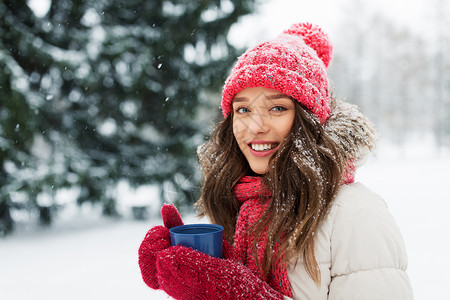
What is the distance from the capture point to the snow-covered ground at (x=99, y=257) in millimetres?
3475

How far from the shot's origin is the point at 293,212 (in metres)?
1.21

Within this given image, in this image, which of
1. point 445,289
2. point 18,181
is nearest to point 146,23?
point 18,181

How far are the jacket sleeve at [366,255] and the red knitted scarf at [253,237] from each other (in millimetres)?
172

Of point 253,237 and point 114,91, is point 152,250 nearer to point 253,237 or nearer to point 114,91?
point 253,237

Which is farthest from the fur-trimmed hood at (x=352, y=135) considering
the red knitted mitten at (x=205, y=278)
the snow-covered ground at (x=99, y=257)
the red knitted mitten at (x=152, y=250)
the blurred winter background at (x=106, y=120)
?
the blurred winter background at (x=106, y=120)

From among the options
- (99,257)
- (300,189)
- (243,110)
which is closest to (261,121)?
(243,110)

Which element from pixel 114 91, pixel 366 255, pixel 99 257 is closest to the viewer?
pixel 366 255

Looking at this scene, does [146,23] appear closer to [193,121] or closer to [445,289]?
[193,121]

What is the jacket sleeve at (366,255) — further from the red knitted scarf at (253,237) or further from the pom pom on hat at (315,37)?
the pom pom on hat at (315,37)

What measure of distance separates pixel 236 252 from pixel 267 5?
524 cm

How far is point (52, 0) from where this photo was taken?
540 cm

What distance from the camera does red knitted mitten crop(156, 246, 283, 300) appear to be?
3.43 feet

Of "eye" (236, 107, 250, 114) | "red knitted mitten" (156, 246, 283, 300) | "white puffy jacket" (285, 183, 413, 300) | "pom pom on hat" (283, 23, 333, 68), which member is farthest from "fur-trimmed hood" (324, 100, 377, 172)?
"red knitted mitten" (156, 246, 283, 300)

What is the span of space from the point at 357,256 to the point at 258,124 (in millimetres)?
590
